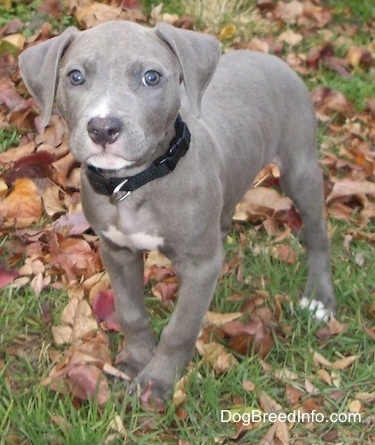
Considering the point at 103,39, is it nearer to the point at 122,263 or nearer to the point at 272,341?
the point at 122,263

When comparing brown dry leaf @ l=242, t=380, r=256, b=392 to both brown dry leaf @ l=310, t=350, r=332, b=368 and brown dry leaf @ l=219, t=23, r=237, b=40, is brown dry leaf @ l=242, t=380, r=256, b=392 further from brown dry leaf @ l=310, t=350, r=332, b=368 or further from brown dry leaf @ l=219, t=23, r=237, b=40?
brown dry leaf @ l=219, t=23, r=237, b=40

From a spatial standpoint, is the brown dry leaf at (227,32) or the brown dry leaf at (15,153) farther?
the brown dry leaf at (227,32)

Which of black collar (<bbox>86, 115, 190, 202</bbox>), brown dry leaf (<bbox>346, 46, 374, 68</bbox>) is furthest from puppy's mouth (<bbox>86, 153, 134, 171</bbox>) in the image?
brown dry leaf (<bbox>346, 46, 374, 68</bbox>)

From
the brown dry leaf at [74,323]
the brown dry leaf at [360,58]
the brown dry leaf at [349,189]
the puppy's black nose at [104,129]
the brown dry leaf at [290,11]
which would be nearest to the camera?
the puppy's black nose at [104,129]

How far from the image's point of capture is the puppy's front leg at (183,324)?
3391 mm

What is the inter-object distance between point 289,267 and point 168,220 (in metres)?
1.42

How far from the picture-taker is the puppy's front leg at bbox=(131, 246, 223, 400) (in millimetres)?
3391

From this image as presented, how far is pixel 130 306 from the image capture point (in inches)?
143

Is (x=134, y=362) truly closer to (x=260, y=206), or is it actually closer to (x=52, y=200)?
(x=52, y=200)

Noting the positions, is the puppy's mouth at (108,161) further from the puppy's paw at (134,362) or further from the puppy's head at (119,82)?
the puppy's paw at (134,362)

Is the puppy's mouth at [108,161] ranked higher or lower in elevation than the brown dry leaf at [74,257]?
higher

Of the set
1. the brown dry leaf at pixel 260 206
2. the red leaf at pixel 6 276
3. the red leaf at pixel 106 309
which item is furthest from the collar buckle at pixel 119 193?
the brown dry leaf at pixel 260 206

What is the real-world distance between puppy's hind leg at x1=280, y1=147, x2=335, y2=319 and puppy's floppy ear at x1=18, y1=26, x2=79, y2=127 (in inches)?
58.9

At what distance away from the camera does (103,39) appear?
2984 millimetres
